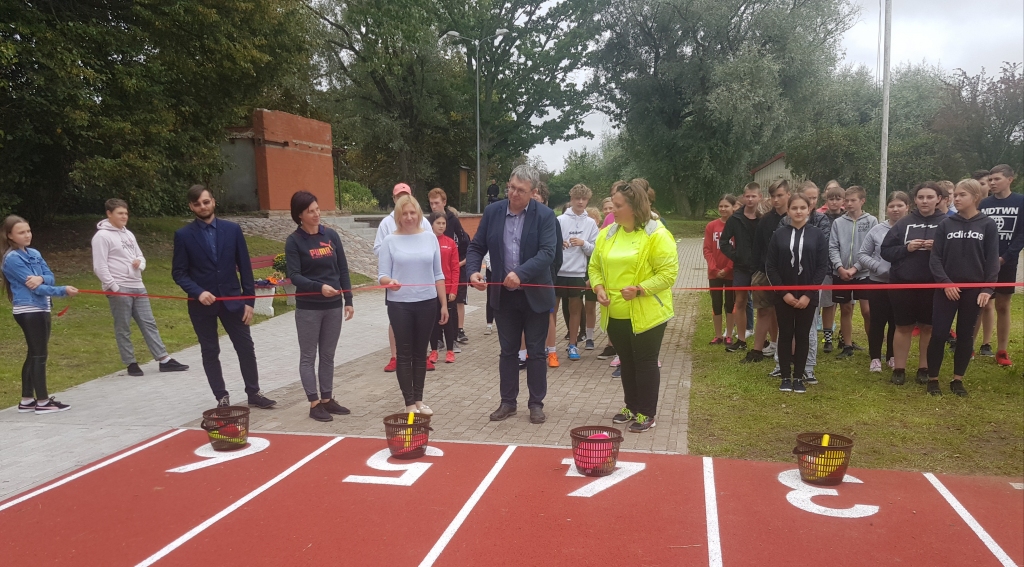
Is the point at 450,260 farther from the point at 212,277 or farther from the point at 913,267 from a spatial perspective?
the point at 913,267

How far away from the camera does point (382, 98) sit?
35406 mm

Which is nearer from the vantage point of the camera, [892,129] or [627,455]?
[627,455]

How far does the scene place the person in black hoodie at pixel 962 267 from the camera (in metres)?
6.01

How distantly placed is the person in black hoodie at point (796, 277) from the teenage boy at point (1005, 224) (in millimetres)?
2185

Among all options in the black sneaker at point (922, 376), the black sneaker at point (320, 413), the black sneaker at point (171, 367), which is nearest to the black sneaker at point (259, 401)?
the black sneaker at point (320, 413)

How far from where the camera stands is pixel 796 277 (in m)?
6.52

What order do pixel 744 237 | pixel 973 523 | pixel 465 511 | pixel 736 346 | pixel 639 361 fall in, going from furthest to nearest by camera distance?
pixel 736 346
pixel 744 237
pixel 639 361
pixel 465 511
pixel 973 523

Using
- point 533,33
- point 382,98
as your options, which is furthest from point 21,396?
point 533,33

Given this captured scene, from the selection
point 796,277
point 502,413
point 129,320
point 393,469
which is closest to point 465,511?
point 393,469

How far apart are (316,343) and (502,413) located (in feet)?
→ 5.79

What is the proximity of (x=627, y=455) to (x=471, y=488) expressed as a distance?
1.25 meters

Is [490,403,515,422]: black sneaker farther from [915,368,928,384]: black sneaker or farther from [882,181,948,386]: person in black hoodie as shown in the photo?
[915,368,928,384]: black sneaker

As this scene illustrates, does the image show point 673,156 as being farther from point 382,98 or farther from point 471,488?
point 471,488

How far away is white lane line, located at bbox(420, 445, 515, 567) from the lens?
141 inches
